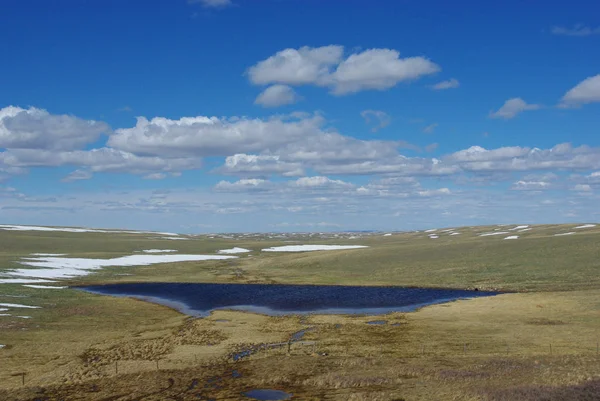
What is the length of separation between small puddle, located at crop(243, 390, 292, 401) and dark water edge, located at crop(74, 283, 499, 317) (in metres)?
34.2

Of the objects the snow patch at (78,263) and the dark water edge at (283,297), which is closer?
the dark water edge at (283,297)

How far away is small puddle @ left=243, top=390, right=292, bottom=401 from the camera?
99.6 ft

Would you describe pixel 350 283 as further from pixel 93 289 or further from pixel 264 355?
pixel 264 355

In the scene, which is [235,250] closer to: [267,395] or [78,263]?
[78,263]

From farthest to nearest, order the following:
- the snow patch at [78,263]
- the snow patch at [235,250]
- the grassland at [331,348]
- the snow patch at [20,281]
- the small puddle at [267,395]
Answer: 1. the snow patch at [235,250]
2. the snow patch at [78,263]
3. the snow patch at [20,281]
4. the grassland at [331,348]
5. the small puddle at [267,395]

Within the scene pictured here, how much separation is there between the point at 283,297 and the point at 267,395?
5027 cm

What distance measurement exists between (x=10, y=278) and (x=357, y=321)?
221 feet

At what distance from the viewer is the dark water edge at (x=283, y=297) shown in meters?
69.9

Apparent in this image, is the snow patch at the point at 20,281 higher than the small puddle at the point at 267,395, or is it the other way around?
the snow patch at the point at 20,281

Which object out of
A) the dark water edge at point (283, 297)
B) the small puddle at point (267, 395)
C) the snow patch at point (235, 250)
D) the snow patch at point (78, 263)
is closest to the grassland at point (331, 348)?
the small puddle at point (267, 395)

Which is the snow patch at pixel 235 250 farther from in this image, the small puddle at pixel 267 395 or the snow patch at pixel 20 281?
the small puddle at pixel 267 395

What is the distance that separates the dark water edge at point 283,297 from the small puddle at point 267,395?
34.2 m

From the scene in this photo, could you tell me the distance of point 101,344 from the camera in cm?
4588

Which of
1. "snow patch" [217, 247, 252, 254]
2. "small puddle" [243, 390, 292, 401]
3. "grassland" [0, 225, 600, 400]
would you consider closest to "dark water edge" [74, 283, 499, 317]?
"grassland" [0, 225, 600, 400]
